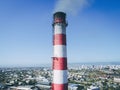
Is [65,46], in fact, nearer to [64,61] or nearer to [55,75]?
[64,61]

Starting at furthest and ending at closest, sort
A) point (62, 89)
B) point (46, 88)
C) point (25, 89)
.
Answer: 1. point (46, 88)
2. point (25, 89)
3. point (62, 89)

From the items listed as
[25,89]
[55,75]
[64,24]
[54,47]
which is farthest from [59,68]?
[25,89]

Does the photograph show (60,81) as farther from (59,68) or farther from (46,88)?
(46,88)

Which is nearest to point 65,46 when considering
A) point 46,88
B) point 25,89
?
point 25,89

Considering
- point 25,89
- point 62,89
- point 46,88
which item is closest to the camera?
point 62,89

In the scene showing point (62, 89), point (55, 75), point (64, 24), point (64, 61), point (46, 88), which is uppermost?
point (64, 24)

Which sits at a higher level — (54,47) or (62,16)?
(62,16)

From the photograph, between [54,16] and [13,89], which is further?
[13,89]
